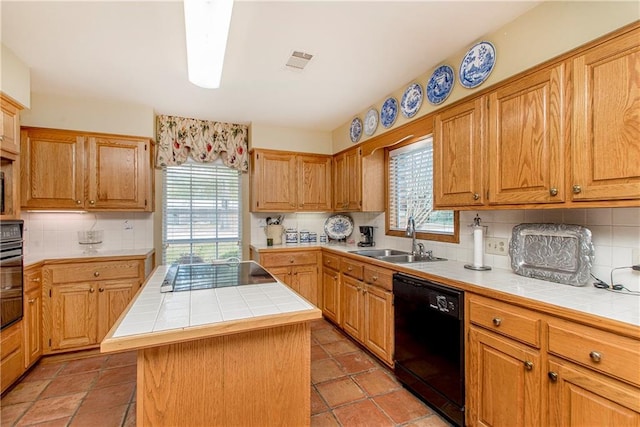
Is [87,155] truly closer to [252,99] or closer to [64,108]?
[64,108]

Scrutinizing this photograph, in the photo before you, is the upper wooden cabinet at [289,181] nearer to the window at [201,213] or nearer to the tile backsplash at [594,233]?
the window at [201,213]

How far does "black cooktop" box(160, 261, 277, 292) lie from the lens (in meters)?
1.67

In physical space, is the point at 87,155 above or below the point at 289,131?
below

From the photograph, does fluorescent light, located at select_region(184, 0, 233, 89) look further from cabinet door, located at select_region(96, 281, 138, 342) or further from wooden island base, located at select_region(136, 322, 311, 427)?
cabinet door, located at select_region(96, 281, 138, 342)

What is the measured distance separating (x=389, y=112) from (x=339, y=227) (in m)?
1.73

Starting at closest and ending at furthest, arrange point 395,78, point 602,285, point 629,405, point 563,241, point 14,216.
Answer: point 629,405 < point 602,285 < point 563,241 < point 14,216 < point 395,78

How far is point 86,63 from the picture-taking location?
2.28m

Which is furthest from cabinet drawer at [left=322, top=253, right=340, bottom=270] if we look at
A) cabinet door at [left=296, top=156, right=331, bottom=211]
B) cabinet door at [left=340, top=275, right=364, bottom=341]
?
cabinet door at [left=296, top=156, right=331, bottom=211]

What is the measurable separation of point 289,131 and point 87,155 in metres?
2.23

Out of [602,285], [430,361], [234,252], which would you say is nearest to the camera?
[602,285]

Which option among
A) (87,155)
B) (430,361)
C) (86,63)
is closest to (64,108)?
(87,155)

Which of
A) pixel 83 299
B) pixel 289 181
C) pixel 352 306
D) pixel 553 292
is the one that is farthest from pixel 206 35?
pixel 83 299

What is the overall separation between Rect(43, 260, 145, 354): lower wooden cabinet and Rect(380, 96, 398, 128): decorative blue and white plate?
285 centimetres

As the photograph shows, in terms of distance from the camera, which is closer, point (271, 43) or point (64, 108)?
point (271, 43)
